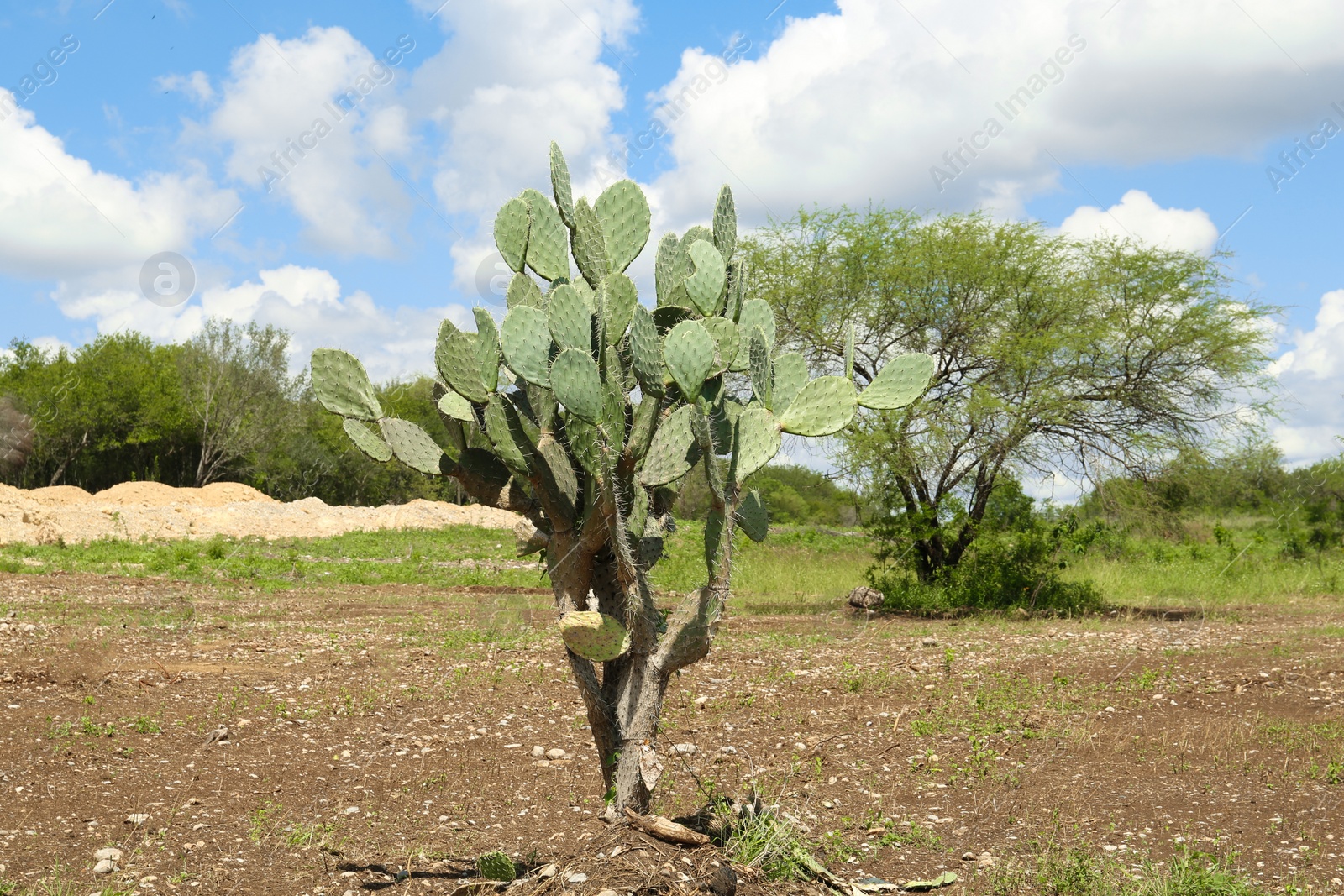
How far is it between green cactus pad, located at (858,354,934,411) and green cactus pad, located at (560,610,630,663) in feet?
4.56

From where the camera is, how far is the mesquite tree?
143 inches

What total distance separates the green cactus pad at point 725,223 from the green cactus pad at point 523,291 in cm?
82

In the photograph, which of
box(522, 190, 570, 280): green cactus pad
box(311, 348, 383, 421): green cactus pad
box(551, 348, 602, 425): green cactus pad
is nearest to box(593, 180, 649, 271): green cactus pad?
box(522, 190, 570, 280): green cactus pad

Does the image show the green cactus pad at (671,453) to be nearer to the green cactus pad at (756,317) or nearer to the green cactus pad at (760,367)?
the green cactus pad at (760,367)

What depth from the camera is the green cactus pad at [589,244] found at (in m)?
4.13

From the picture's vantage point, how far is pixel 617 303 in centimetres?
382

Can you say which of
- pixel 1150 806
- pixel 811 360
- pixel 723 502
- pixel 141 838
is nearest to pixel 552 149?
pixel 723 502

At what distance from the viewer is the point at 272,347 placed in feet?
132

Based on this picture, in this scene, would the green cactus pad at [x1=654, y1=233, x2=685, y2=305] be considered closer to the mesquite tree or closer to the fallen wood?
the mesquite tree

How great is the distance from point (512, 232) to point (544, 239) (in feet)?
0.49

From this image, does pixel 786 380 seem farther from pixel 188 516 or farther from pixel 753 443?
pixel 188 516

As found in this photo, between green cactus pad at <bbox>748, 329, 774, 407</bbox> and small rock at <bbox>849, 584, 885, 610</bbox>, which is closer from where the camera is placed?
green cactus pad at <bbox>748, 329, 774, 407</bbox>

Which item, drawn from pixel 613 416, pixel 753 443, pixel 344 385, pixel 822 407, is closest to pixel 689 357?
pixel 613 416

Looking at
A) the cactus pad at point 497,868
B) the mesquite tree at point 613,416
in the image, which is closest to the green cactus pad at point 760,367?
the mesquite tree at point 613,416
